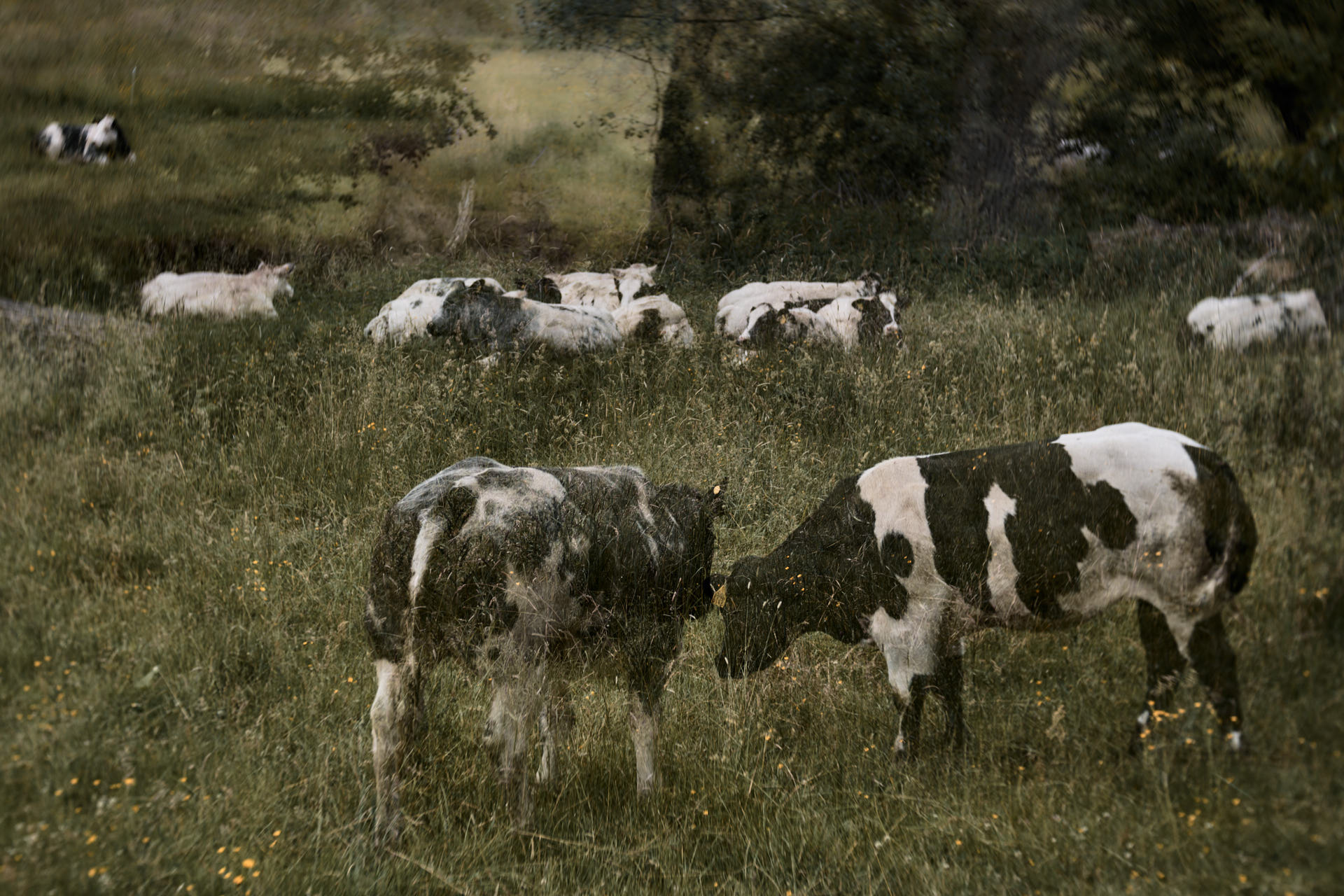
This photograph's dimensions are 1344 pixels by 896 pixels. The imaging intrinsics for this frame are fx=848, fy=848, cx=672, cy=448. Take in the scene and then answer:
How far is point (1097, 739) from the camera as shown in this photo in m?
2.36

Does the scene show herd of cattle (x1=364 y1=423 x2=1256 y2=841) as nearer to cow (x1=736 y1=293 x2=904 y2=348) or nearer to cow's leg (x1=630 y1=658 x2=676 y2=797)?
cow's leg (x1=630 y1=658 x2=676 y2=797)

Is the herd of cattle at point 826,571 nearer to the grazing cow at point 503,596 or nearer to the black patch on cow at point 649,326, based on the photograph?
the grazing cow at point 503,596

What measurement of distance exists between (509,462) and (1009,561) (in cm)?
262

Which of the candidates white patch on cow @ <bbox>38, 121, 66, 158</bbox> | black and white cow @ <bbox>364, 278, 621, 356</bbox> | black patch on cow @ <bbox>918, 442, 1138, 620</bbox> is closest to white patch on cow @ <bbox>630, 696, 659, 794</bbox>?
black patch on cow @ <bbox>918, 442, 1138, 620</bbox>

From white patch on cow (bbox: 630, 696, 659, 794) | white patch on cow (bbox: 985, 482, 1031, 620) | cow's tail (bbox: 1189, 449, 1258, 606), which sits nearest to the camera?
cow's tail (bbox: 1189, 449, 1258, 606)

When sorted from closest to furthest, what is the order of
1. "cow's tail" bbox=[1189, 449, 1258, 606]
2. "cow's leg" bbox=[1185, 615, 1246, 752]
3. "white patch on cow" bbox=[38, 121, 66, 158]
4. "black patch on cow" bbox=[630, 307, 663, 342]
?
"cow's leg" bbox=[1185, 615, 1246, 752] → "cow's tail" bbox=[1189, 449, 1258, 606] → "white patch on cow" bbox=[38, 121, 66, 158] → "black patch on cow" bbox=[630, 307, 663, 342]

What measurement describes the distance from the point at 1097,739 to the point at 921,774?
0.58m

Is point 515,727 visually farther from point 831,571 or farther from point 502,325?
point 502,325

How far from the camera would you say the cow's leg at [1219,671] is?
2037 millimetres

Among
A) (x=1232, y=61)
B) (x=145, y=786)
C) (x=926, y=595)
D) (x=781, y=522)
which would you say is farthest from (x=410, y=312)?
(x=1232, y=61)

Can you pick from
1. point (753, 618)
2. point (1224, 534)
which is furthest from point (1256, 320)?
point (753, 618)

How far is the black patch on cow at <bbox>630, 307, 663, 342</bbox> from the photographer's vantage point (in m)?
6.50

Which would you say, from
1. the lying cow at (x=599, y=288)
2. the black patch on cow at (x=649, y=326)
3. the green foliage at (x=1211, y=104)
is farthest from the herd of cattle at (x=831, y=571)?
the lying cow at (x=599, y=288)

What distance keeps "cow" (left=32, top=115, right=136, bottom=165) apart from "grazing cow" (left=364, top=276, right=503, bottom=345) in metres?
1.51
